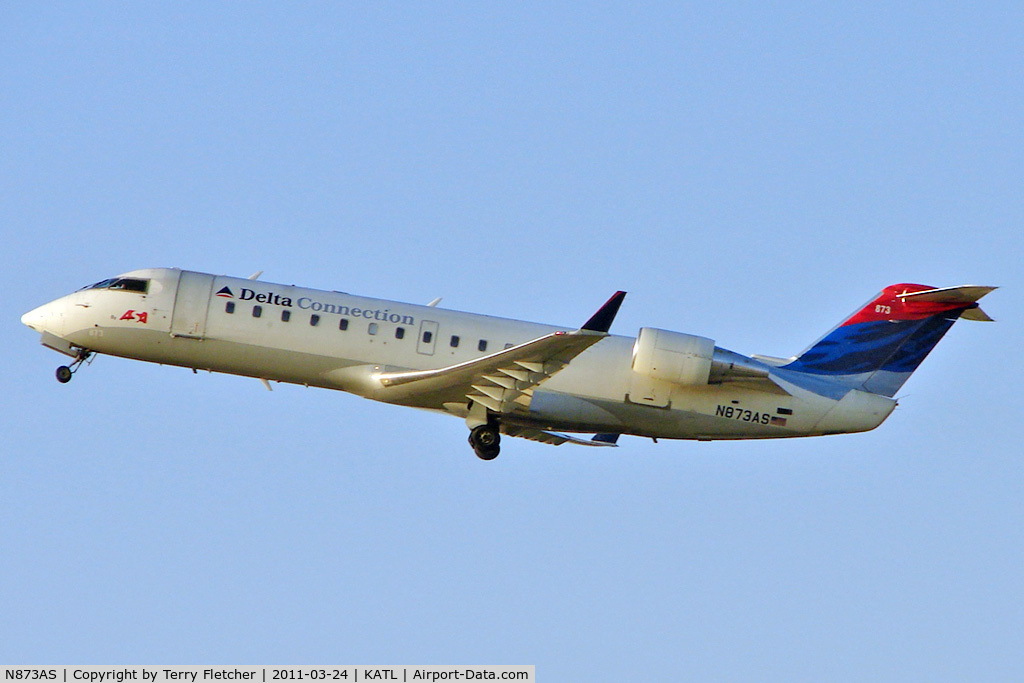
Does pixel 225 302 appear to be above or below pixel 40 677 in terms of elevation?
above

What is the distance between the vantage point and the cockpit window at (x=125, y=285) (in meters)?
25.6

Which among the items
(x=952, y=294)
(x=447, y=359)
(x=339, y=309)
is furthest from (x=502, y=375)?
(x=952, y=294)

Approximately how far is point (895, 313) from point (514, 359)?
839cm

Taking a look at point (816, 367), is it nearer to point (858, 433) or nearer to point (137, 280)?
point (858, 433)

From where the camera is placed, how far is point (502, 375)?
78.6 ft

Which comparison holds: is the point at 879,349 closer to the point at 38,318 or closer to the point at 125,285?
the point at 125,285

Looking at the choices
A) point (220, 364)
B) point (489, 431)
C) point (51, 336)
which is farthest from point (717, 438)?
point (51, 336)

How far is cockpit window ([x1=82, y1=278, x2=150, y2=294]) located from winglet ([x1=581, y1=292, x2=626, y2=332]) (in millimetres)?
9066

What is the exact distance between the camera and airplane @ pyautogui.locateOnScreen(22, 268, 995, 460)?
971 inches

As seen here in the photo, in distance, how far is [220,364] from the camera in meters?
25.2

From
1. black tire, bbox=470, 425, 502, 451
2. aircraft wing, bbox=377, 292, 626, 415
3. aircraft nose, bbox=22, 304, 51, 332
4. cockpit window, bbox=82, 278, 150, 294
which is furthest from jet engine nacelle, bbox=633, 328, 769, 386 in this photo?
aircraft nose, bbox=22, 304, 51, 332

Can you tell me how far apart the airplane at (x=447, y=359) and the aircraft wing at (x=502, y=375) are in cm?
4

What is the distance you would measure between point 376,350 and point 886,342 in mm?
10063

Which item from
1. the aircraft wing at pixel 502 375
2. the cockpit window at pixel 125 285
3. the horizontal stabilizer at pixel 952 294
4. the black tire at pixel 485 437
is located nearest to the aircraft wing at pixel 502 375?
the aircraft wing at pixel 502 375
